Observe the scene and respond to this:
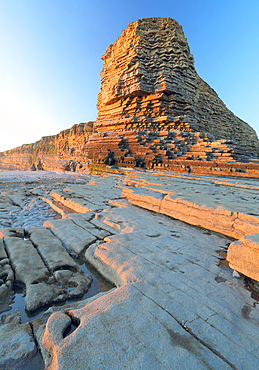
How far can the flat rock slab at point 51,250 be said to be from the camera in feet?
7.13

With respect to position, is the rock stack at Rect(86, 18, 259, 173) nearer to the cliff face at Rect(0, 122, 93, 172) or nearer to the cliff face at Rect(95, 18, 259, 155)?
the cliff face at Rect(95, 18, 259, 155)

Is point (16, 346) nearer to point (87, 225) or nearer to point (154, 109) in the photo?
point (87, 225)

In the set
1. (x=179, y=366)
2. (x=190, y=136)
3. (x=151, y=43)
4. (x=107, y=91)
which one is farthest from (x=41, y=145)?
(x=179, y=366)

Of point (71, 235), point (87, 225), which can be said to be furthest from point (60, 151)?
point (71, 235)

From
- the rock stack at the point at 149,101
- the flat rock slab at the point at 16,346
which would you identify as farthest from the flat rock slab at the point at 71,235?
the rock stack at the point at 149,101

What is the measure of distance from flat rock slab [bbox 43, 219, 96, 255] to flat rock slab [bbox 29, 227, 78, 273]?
10 cm

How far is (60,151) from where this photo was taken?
36.8 meters

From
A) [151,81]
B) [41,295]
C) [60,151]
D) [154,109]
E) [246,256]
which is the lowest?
[41,295]

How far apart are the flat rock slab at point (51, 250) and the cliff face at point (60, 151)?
19.5 m

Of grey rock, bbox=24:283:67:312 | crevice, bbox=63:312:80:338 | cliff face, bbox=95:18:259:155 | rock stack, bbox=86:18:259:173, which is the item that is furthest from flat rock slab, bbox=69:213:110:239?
cliff face, bbox=95:18:259:155

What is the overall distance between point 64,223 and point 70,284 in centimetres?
160

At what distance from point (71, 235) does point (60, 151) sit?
123ft

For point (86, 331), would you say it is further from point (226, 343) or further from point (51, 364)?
point (226, 343)

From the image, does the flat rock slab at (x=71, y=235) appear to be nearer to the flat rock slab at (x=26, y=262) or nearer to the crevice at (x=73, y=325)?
the flat rock slab at (x=26, y=262)
